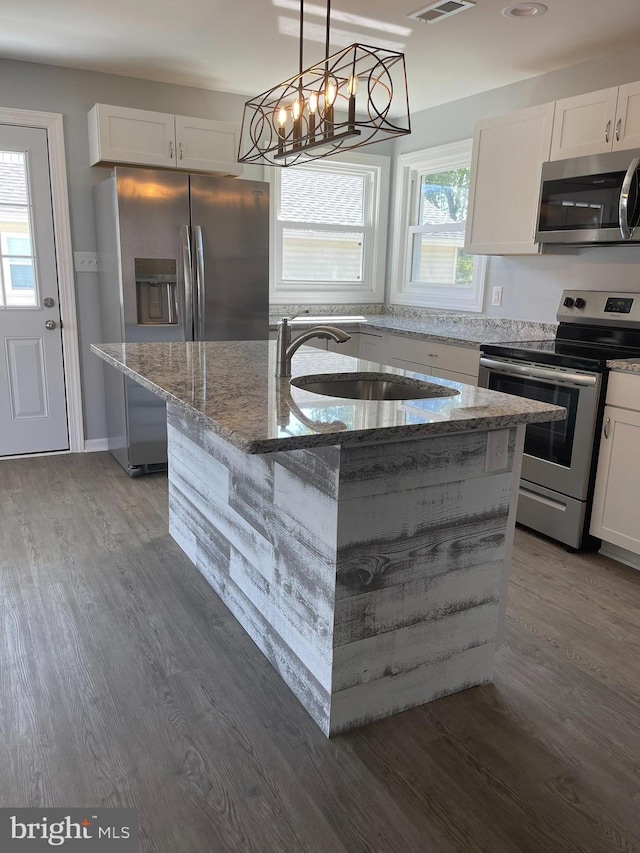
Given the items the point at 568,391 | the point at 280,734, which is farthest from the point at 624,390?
the point at 280,734

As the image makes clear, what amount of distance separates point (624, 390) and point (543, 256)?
1.33 metres

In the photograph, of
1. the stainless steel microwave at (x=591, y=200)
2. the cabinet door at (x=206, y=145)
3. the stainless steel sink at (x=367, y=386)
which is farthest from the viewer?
the cabinet door at (x=206, y=145)

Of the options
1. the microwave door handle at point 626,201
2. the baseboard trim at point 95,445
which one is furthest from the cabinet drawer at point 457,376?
the baseboard trim at point 95,445

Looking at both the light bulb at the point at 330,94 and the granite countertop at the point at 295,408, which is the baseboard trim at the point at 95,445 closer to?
the granite countertop at the point at 295,408

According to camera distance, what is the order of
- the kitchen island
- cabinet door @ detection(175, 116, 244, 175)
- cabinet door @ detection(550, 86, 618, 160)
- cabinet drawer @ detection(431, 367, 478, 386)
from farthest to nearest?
cabinet door @ detection(175, 116, 244, 175), cabinet drawer @ detection(431, 367, 478, 386), cabinet door @ detection(550, 86, 618, 160), the kitchen island

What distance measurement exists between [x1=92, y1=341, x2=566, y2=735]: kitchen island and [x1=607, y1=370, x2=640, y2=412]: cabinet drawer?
112cm

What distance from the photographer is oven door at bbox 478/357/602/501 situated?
9.71 ft

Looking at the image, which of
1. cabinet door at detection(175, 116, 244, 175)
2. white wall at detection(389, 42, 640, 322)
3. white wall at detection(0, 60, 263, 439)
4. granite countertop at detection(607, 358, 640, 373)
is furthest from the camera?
cabinet door at detection(175, 116, 244, 175)

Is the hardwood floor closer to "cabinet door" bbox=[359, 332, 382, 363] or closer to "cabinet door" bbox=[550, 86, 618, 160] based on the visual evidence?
"cabinet door" bbox=[550, 86, 618, 160]

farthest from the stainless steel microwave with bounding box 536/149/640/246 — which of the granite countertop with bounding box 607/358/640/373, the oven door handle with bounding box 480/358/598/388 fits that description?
the oven door handle with bounding box 480/358/598/388

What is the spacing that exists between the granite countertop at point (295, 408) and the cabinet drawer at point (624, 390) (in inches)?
44.1

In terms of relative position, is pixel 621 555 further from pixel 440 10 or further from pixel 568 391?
pixel 440 10

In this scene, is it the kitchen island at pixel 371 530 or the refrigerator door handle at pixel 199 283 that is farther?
the refrigerator door handle at pixel 199 283

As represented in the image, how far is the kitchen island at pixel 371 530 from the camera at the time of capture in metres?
1.67
